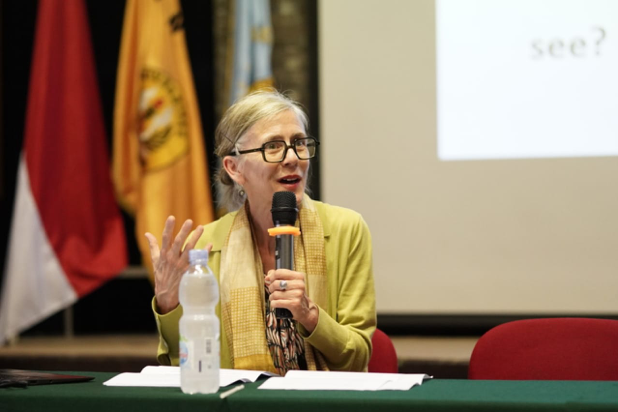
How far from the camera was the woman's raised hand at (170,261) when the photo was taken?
187 cm

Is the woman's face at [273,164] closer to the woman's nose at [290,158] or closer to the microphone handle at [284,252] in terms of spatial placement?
the woman's nose at [290,158]

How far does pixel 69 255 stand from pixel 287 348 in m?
1.93

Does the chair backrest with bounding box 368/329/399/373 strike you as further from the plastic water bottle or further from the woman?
the plastic water bottle

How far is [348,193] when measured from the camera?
3570 mm

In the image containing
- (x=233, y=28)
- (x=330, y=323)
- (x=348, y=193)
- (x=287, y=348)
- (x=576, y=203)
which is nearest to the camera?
(x=330, y=323)

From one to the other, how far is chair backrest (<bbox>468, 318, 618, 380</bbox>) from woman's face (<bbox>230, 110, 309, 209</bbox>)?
69 centimetres

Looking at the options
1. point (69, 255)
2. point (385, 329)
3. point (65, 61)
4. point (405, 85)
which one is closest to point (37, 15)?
point (65, 61)

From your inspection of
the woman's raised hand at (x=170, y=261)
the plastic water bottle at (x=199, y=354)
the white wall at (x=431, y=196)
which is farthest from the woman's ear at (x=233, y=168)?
the white wall at (x=431, y=196)

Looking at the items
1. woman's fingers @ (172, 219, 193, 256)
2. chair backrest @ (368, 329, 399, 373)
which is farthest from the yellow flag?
woman's fingers @ (172, 219, 193, 256)

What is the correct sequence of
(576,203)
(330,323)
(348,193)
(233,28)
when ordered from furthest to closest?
(233,28) < (348,193) < (576,203) < (330,323)

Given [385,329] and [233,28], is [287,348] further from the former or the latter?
[233,28]

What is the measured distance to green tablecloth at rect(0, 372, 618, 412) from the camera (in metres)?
1.36

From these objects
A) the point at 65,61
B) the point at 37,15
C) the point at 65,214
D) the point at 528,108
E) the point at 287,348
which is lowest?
the point at 287,348

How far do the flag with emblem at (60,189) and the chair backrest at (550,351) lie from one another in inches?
84.0
